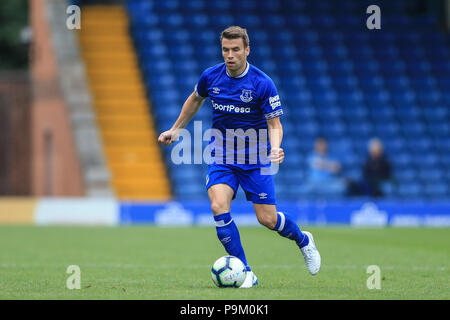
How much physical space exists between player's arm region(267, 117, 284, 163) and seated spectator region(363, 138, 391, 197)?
11.0m

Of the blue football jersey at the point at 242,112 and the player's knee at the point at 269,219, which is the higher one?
the blue football jersey at the point at 242,112

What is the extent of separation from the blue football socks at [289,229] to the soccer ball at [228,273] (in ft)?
2.02

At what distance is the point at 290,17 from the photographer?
24.2m

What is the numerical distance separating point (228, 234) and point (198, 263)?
7.61 feet

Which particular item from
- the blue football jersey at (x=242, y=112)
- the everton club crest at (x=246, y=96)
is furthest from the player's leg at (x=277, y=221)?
the everton club crest at (x=246, y=96)

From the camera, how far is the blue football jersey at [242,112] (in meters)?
7.84

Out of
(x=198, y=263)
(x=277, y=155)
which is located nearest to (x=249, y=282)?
(x=277, y=155)

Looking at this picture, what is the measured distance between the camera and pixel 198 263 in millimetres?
10016

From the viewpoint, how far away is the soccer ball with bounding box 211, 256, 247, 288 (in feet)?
24.6

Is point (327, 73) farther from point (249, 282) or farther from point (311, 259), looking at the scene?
point (249, 282)

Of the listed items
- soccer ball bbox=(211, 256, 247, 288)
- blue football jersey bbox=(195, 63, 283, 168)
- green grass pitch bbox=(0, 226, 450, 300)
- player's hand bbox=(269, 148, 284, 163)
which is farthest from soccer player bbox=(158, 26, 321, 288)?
green grass pitch bbox=(0, 226, 450, 300)

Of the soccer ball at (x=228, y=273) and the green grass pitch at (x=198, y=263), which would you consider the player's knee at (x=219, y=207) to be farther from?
the green grass pitch at (x=198, y=263)
